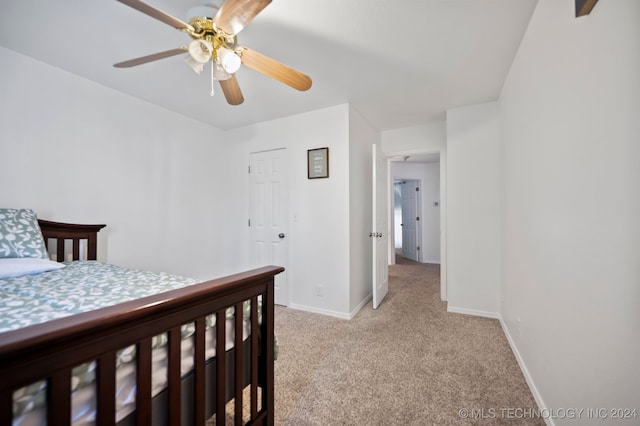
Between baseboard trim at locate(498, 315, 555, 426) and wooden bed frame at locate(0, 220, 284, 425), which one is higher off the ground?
wooden bed frame at locate(0, 220, 284, 425)

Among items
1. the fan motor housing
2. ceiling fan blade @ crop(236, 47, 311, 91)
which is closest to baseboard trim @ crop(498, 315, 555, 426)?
ceiling fan blade @ crop(236, 47, 311, 91)

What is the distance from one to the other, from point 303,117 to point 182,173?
63.0 inches

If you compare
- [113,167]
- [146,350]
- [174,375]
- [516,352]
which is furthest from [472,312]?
[113,167]

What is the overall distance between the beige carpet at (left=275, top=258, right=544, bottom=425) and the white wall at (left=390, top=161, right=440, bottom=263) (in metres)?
3.19

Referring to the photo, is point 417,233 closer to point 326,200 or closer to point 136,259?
point 326,200

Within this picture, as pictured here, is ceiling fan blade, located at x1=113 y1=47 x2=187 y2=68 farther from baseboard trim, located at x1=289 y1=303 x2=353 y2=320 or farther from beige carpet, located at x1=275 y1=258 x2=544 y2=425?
baseboard trim, located at x1=289 y1=303 x2=353 y2=320

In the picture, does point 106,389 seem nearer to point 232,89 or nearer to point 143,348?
point 143,348

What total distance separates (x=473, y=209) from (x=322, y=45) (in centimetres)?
224

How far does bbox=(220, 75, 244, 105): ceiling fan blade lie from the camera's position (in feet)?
5.40

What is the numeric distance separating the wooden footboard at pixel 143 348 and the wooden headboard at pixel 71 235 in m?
1.91

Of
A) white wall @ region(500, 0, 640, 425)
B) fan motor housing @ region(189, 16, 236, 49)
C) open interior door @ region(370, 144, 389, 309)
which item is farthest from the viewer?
open interior door @ region(370, 144, 389, 309)

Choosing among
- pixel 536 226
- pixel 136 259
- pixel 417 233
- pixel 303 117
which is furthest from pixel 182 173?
pixel 417 233

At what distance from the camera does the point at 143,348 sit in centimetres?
71

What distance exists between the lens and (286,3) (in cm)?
138
